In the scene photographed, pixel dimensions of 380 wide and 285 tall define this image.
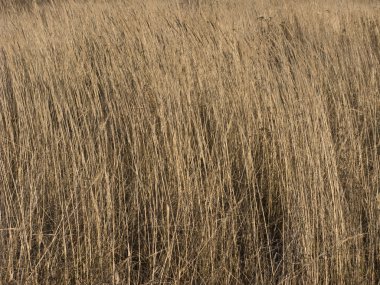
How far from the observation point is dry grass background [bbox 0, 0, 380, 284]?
1.84m

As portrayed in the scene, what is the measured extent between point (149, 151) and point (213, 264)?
0.74 meters

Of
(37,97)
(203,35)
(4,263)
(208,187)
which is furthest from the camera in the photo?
(203,35)

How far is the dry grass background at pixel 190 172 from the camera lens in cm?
184

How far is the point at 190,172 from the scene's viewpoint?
2.22 m

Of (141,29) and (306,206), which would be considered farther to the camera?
(141,29)

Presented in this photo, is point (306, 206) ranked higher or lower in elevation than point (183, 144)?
lower

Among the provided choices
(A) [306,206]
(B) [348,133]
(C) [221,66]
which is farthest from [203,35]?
(A) [306,206]

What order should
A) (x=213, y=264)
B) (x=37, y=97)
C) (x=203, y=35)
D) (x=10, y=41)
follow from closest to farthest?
(x=213, y=264)
(x=37, y=97)
(x=203, y=35)
(x=10, y=41)

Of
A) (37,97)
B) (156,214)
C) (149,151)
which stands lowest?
(156,214)

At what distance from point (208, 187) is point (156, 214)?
0.89ft

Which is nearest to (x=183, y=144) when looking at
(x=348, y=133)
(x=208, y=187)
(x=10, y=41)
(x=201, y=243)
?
(x=208, y=187)

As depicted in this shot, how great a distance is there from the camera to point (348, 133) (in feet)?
7.39

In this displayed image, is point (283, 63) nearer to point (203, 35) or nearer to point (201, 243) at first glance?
point (203, 35)

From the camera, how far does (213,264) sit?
6.08 feet
